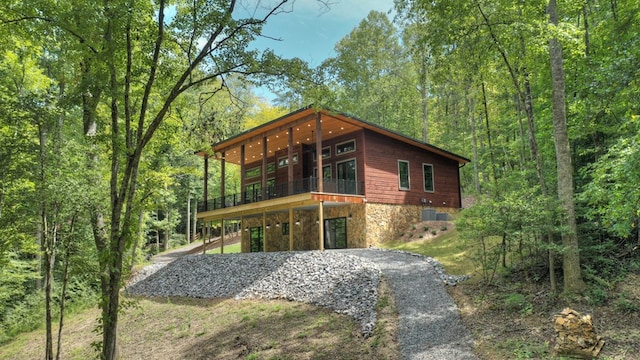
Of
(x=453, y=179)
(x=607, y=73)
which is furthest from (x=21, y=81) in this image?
(x=453, y=179)

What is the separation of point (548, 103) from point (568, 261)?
5671mm

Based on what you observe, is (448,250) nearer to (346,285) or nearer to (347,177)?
(346,285)

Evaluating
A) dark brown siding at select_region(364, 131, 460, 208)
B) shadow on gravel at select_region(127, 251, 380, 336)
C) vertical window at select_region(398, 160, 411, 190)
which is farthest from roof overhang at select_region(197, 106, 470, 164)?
shadow on gravel at select_region(127, 251, 380, 336)

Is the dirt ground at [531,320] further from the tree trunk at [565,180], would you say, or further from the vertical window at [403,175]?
the vertical window at [403,175]

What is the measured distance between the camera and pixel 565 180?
294 inches

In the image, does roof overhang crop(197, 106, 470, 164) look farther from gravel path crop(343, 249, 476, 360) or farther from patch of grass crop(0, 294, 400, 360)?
patch of grass crop(0, 294, 400, 360)

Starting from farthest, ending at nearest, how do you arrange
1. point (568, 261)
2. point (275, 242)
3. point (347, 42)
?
point (347, 42) < point (275, 242) < point (568, 261)

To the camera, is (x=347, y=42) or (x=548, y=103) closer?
(x=548, y=103)

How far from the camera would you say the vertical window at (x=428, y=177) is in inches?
750

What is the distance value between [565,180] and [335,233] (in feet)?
36.3

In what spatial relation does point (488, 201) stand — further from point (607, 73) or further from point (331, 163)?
point (331, 163)

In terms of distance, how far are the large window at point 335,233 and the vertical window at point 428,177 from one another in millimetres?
5021

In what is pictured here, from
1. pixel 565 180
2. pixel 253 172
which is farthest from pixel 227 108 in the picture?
pixel 253 172

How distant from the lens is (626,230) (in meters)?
5.48
